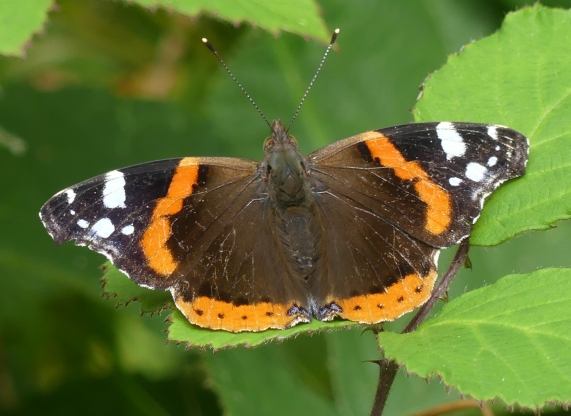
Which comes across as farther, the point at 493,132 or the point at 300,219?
the point at 300,219

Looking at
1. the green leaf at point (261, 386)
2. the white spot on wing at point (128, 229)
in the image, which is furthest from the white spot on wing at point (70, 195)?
the green leaf at point (261, 386)

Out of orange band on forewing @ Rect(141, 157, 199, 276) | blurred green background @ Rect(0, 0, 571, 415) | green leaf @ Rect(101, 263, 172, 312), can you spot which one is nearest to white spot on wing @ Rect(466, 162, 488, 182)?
orange band on forewing @ Rect(141, 157, 199, 276)

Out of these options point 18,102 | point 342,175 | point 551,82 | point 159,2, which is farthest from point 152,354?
point 551,82

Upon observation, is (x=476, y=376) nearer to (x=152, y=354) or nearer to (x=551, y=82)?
(x=551, y=82)

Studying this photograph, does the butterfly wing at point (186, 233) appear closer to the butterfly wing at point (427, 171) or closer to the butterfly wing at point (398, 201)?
the butterfly wing at point (398, 201)

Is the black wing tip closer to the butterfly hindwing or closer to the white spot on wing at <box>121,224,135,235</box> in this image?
the butterfly hindwing

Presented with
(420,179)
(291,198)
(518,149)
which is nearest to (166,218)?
(291,198)

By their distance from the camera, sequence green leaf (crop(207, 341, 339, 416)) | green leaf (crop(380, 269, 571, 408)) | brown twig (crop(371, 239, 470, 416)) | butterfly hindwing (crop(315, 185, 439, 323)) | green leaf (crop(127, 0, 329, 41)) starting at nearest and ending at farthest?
green leaf (crop(380, 269, 571, 408)) → brown twig (crop(371, 239, 470, 416)) → butterfly hindwing (crop(315, 185, 439, 323)) → green leaf (crop(127, 0, 329, 41)) → green leaf (crop(207, 341, 339, 416))

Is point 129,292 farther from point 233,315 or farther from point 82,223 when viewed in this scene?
point 233,315
